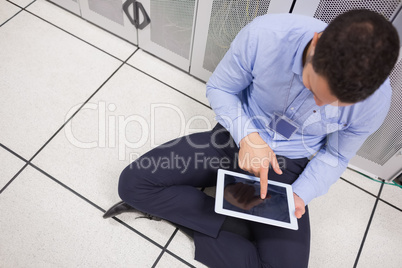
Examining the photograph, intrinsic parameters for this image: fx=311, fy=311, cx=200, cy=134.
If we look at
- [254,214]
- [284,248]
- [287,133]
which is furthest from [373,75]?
[284,248]

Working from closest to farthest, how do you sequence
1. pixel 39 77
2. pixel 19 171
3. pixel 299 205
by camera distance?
pixel 299 205 < pixel 19 171 < pixel 39 77

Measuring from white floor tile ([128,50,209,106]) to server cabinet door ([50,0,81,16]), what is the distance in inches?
18.1

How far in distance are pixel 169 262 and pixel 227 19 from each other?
42.1 inches

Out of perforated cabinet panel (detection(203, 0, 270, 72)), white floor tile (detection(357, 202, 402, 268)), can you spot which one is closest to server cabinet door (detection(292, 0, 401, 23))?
perforated cabinet panel (detection(203, 0, 270, 72))

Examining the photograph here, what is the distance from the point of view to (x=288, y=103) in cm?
103

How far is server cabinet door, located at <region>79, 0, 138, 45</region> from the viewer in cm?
169

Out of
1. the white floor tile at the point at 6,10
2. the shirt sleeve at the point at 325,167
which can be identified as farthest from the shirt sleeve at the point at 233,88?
the white floor tile at the point at 6,10

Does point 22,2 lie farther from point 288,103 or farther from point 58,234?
point 288,103

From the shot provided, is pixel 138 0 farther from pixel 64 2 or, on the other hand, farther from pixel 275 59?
pixel 275 59

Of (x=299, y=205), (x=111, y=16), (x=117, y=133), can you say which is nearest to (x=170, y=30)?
(x=111, y=16)

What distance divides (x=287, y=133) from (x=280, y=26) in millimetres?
384

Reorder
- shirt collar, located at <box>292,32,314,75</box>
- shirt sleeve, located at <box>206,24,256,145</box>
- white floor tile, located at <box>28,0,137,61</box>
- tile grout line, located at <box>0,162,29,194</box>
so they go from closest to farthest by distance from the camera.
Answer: shirt collar, located at <box>292,32,314,75</box>, shirt sleeve, located at <box>206,24,256,145</box>, tile grout line, located at <box>0,162,29,194</box>, white floor tile, located at <box>28,0,137,61</box>

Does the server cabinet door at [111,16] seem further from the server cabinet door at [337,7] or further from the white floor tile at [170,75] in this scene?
the server cabinet door at [337,7]

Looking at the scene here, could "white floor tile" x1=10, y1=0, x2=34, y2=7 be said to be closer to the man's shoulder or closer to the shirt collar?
the man's shoulder
